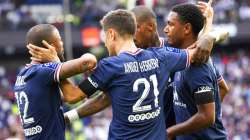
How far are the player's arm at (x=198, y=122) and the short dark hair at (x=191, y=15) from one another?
0.74m

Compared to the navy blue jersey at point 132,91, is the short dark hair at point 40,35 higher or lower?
higher

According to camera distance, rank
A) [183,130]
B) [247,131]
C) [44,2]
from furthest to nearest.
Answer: [44,2] → [247,131] → [183,130]

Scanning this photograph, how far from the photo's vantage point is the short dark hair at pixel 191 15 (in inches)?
269

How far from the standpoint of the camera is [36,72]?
6348 mm

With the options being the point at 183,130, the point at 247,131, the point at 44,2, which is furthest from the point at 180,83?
the point at 44,2

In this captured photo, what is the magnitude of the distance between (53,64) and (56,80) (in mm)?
134

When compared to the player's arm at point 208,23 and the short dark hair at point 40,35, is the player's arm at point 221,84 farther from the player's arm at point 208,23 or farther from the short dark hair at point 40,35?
the short dark hair at point 40,35

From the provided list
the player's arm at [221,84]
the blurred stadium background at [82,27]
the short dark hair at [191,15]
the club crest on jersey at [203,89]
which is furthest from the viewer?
the blurred stadium background at [82,27]

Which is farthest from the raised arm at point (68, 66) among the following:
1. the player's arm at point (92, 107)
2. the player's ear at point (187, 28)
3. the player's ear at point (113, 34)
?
the player's ear at point (187, 28)

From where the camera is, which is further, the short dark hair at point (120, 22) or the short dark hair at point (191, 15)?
the short dark hair at point (191, 15)

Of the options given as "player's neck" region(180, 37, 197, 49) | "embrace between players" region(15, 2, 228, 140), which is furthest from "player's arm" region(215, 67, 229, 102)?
"player's neck" region(180, 37, 197, 49)

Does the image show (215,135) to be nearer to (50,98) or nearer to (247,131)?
(50,98)

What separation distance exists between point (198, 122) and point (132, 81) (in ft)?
2.72

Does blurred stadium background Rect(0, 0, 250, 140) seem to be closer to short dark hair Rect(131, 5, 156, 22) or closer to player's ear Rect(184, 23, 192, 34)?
short dark hair Rect(131, 5, 156, 22)
